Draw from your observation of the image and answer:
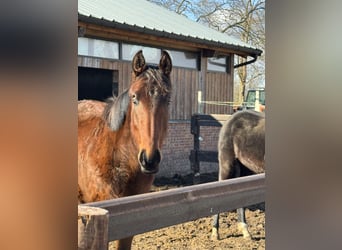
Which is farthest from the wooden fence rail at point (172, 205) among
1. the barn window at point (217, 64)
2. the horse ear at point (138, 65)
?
the barn window at point (217, 64)

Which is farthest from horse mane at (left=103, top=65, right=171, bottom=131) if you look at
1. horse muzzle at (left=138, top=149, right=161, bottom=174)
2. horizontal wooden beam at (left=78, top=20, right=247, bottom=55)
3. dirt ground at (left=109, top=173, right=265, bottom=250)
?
horizontal wooden beam at (left=78, top=20, right=247, bottom=55)

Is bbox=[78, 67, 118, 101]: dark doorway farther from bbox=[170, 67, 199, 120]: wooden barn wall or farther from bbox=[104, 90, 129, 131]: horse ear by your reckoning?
bbox=[104, 90, 129, 131]: horse ear

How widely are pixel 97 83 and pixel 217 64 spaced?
84.1 inches

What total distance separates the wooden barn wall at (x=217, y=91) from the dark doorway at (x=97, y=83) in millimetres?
1588

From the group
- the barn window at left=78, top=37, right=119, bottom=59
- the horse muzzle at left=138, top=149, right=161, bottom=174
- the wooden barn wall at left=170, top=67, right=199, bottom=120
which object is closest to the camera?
the horse muzzle at left=138, top=149, right=161, bottom=174

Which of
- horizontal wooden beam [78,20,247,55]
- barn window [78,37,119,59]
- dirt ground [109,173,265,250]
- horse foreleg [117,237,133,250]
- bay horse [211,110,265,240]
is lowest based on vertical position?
dirt ground [109,173,265,250]

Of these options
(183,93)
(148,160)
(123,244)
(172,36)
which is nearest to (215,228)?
(148,160)

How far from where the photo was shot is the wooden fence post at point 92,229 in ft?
2.29

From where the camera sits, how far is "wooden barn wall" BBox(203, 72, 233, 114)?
19.1 ft

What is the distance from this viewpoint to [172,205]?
101 centimetres

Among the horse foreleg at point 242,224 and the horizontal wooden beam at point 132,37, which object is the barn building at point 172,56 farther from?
the horse foreleg at point 242,224
